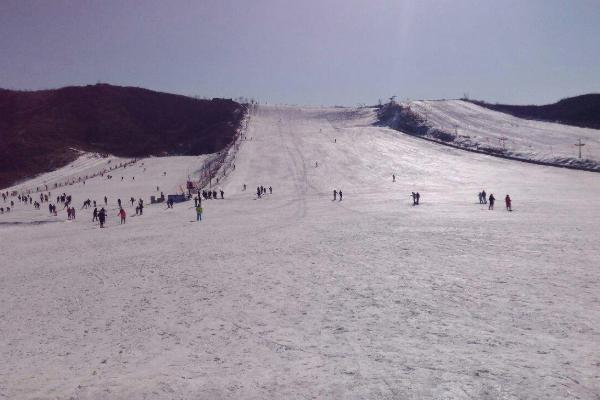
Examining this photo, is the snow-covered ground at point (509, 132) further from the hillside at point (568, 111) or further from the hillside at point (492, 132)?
the hillside at point (568, 111)

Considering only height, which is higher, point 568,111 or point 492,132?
point 568,111

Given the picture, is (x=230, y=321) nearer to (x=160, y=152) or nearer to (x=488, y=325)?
(x=488, y=325)

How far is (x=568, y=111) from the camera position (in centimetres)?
7238

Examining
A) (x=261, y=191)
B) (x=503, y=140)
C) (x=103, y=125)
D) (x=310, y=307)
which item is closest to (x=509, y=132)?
(x=503, y=140)

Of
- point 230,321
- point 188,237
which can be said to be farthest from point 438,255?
point 188,237

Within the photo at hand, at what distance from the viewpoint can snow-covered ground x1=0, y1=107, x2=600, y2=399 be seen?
613 cm

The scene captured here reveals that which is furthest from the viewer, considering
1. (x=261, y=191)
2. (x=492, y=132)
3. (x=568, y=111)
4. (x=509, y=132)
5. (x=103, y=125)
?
(x=103, y=125)

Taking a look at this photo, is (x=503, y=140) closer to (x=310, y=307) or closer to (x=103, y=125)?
(x=310, y=307)

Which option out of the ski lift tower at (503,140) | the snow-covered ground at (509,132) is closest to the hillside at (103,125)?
the snow-covered ground at (509,132)

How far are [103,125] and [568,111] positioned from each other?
7457 cm

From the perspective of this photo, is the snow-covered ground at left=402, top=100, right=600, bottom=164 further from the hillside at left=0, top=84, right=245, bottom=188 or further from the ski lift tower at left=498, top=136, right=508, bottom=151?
the hillside at left=0, top=84, right=245, bottom=188

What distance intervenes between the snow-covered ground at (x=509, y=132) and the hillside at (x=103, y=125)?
102 feet

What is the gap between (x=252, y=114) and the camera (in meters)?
80.9

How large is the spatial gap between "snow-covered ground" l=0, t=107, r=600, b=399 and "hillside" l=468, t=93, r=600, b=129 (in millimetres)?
52455
